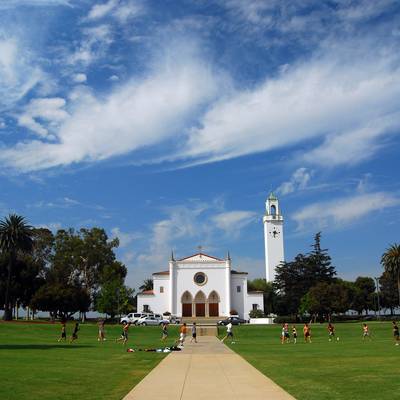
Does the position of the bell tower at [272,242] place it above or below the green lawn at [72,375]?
above

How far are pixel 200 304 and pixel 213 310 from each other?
7.73 feet

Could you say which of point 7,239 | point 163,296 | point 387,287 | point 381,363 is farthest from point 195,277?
point 381,363

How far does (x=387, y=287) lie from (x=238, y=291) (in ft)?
115

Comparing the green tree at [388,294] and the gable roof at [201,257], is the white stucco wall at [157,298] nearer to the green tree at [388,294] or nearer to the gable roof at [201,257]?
the gable roof at [201,257]

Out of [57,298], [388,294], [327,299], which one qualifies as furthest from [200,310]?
[388,294]

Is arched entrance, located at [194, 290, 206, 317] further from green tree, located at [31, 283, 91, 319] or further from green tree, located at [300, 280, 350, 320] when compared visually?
green tree, located at [31, 283, 91, 319]

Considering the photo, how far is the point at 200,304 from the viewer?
83.4 meters

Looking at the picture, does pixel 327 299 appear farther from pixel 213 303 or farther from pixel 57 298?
pixel 57 298

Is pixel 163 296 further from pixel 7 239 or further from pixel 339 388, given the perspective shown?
pixel 339 388

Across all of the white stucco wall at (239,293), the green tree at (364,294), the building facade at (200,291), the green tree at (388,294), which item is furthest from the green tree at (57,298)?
the green tree at (388,294)

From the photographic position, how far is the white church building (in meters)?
83.0

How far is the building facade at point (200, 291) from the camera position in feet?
272

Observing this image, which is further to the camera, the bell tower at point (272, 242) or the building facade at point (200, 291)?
the bell tower at point (272, 242)

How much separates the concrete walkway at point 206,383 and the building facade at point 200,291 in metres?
63.3
